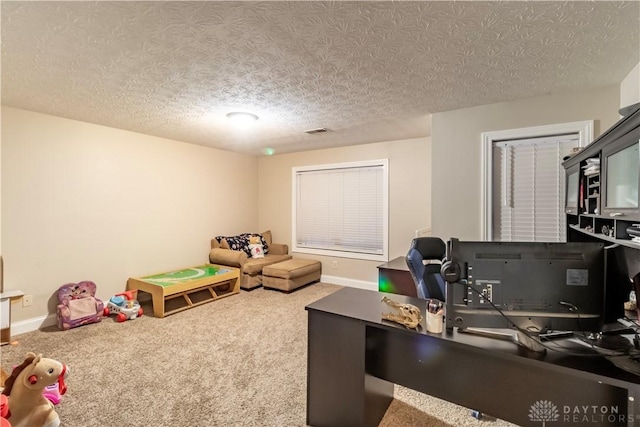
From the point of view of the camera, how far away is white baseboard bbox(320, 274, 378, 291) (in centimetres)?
486

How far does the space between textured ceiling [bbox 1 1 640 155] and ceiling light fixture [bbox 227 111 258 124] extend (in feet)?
0.37

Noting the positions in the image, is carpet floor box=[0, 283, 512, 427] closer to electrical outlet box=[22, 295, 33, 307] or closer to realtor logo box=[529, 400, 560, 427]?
electrical outlet box=[22, 295, 33, 307]

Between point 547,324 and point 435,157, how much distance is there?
88.2 inches

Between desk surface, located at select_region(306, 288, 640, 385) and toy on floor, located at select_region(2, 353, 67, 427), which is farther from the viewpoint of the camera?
toy on floor, located at select_region(2, 353, 67, 427)

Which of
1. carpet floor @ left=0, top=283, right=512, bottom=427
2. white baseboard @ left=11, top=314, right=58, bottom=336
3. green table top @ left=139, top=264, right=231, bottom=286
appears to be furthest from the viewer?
green table top @ left=139, top=264, right=231, bottom=286

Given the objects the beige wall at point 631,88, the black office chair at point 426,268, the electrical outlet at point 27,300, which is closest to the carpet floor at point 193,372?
the electrical outlet at point 27,300

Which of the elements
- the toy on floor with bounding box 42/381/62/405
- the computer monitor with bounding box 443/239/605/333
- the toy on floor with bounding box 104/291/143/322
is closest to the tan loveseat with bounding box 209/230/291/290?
the toy on floor with bounding box 104/291/143/322

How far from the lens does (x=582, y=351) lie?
1224 millimetres

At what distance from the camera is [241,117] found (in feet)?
10.5

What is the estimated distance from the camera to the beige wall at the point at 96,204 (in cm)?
312

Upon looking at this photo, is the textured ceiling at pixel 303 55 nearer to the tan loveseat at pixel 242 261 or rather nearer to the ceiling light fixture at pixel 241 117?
the ceiling light fixture at pixel 241 117

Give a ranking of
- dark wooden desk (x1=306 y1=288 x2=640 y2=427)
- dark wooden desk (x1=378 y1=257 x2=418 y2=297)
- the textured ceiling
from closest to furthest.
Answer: dark wooden desk (x1=306 y1=288 x2=640 y2=427)
the textured ceiling
dark wooden desk (x1=378 y1=257 x2=418 y2=297)

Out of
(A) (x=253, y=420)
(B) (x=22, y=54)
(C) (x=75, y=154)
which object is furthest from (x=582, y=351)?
(C) (x=75, y=154)

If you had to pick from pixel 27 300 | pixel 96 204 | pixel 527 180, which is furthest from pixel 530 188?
pixel 27 300
